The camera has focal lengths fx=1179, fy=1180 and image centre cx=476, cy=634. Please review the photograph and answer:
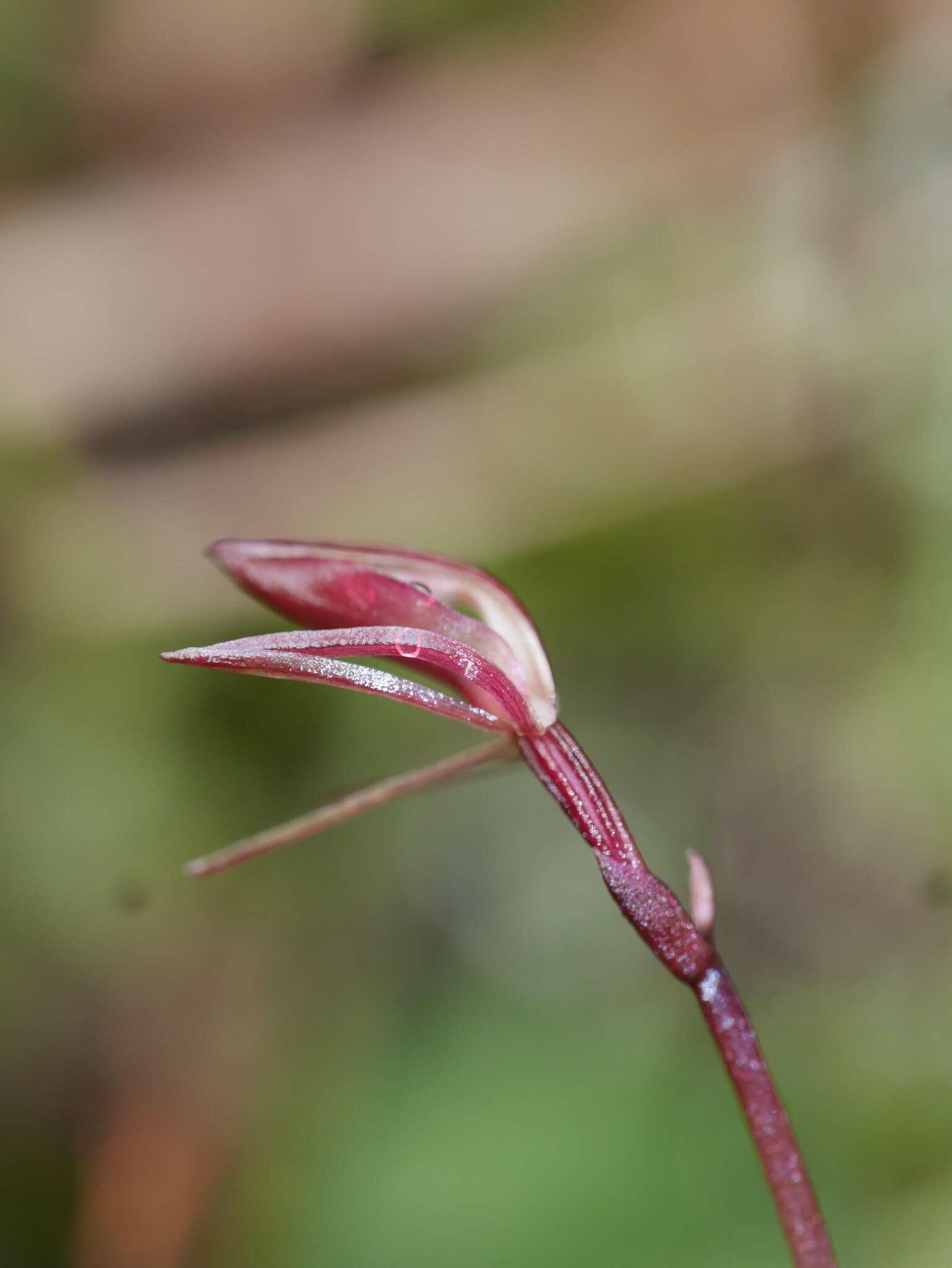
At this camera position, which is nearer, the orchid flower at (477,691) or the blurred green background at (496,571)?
the orchid flower at (477,691)

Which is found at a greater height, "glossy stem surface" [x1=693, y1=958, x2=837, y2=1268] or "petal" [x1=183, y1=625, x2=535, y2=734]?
"petal" [x1=183, y1=625, x2=535, y2=734]

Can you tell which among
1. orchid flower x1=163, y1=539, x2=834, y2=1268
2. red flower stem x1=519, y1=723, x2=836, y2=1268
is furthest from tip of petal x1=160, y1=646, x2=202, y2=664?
red flower stem x1=519, y1=723, x2=836, y2=1268

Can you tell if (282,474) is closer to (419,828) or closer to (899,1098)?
(419,828)

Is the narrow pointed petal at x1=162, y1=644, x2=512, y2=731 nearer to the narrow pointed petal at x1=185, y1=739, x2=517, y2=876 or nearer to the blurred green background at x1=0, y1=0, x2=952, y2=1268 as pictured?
the narrow pointed petal at x1=185, y1=739, x2=517, y2=876

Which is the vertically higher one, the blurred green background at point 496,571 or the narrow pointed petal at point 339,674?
the narrow pointed petal at point 339,674

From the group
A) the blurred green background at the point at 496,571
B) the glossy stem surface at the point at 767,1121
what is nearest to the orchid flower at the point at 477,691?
the glossy stem surface at the point at 767,1121

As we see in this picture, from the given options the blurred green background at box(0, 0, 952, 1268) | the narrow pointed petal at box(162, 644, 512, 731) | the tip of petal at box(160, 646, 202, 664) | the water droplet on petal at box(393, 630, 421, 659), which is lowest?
the blurred green background at box(0, 0, 952, 1268)

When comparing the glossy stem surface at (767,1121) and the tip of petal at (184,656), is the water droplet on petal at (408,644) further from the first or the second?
the glossy stem surface at (767,1121)
